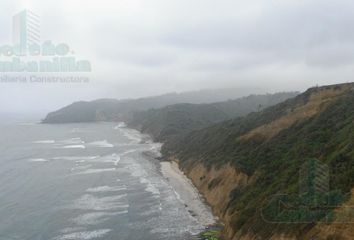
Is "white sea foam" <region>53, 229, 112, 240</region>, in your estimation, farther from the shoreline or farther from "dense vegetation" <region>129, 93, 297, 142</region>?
"dense vegetation" <region>129, 93, 297, 142</region>

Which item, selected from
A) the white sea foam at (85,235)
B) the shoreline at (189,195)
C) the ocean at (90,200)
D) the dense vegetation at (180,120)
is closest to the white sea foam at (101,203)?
the ocean at (90,200)

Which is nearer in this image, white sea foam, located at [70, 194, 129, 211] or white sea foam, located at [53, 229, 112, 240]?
white sea foam, located at [53, 229, 112, 240]

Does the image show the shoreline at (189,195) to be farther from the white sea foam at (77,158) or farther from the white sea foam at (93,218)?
the white sea foam at (77,158)

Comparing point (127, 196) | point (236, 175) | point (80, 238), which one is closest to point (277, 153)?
point (236, 175)

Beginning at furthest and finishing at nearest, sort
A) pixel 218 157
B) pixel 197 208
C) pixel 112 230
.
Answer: pixel 218 157 → pixel 197 208 → pixel 112 230

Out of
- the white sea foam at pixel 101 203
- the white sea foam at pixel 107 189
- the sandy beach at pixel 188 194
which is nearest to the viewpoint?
the sandy beach at pixel 188 194

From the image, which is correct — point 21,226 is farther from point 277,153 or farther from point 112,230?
point 277,153

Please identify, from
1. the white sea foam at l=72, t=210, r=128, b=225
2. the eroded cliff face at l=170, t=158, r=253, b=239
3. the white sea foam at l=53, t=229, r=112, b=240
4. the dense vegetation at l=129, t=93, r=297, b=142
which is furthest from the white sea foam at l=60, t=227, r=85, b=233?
the dense vegetation at l=129, t=93, r=297, b=142
